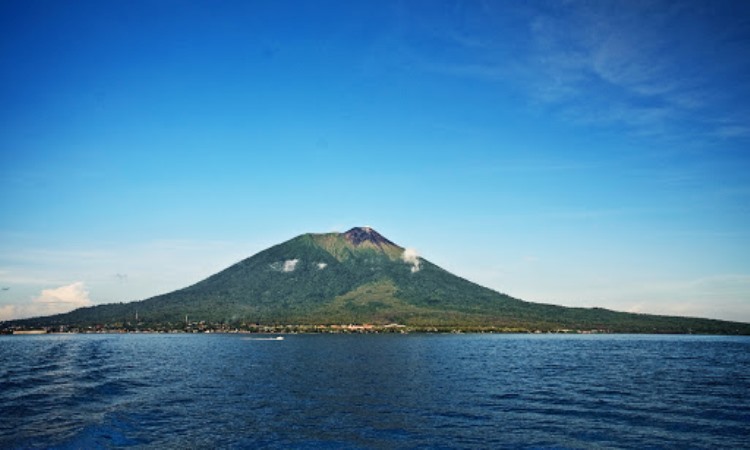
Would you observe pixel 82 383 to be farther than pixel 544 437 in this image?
Yes

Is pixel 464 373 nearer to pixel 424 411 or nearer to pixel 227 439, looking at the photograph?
pixel 424 411

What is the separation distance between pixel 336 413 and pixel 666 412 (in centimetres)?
2974

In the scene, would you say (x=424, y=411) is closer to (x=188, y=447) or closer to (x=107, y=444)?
(x=188, y=447)

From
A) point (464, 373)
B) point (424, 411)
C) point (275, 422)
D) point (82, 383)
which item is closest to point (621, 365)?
point (464, 373)

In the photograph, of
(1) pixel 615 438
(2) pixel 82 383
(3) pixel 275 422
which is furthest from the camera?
(2) pixel 82 383

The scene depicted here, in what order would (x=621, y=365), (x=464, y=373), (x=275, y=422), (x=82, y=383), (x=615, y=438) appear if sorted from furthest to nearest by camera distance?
(x=621, y=365)
(x=464, y=373)
(x=82, y=383)
(x=275, y=422)
(x=615, y=438)

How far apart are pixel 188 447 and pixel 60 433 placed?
11589mm

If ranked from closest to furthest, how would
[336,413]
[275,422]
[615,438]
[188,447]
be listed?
[188,447] < [615,438] < [275,422] < [336,413]

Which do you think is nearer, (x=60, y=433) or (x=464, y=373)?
(x=60, y=433)

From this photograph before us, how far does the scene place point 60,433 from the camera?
39062 mm

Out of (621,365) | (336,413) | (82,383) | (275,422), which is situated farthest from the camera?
(621,365)

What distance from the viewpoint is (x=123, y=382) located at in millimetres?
69938

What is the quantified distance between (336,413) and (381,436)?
32.3 ft

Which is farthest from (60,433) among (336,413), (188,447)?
(336,413)
